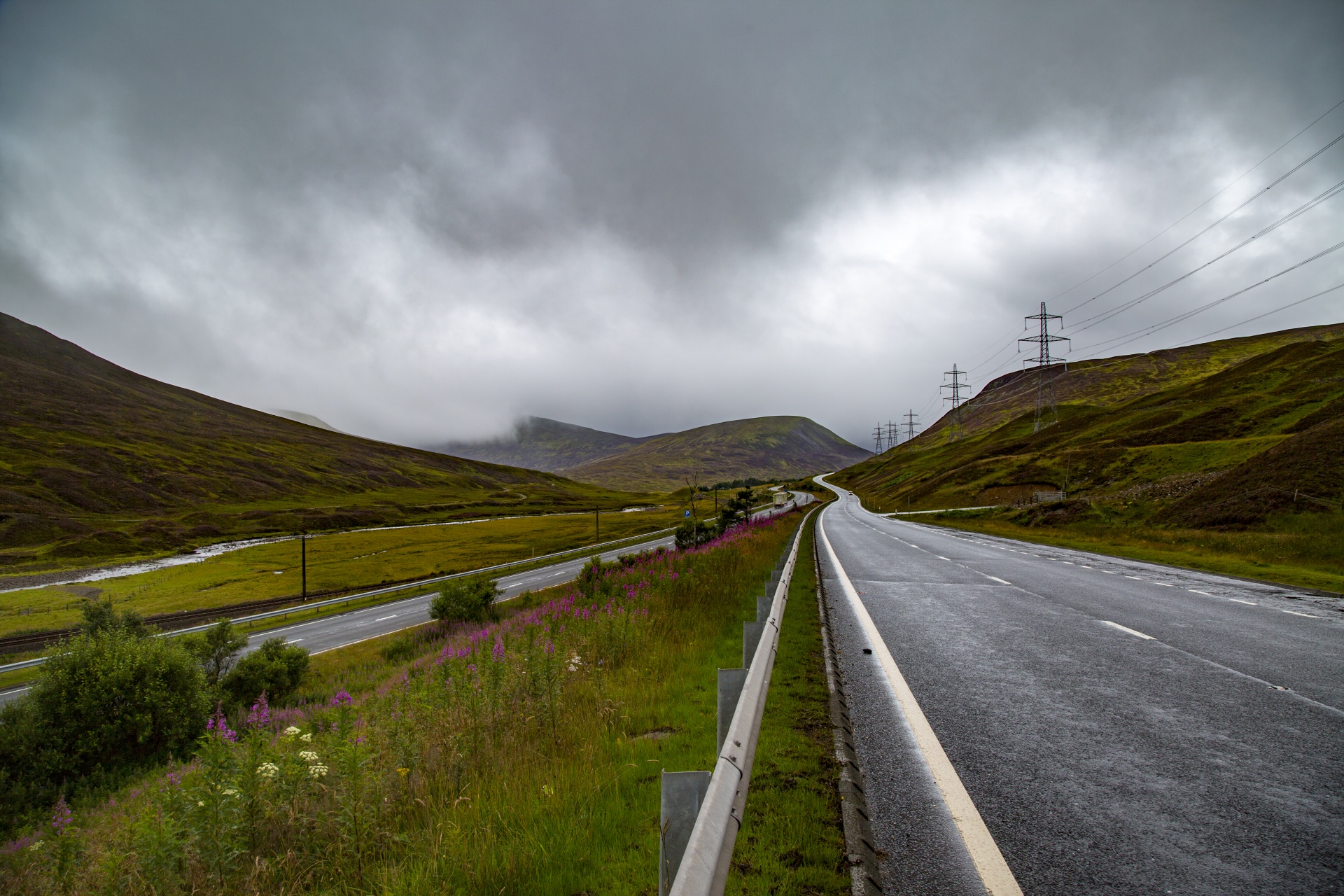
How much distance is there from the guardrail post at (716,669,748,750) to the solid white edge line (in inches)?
57.6

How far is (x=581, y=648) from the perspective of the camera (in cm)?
830

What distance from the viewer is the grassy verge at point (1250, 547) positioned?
16.3 m

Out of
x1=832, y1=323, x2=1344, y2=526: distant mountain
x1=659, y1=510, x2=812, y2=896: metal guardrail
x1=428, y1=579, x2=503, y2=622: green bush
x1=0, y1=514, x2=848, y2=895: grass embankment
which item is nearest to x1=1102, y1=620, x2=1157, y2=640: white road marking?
x1=0, y1=514, x2=848, y2=895: grass embankment

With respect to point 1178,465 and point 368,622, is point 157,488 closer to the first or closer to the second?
point 368,622

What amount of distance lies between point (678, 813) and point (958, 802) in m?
2.69

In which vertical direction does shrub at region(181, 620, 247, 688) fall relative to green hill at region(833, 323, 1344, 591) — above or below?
below

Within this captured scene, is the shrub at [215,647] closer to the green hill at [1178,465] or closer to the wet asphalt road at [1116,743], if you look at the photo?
the wet asphalt road at [1116,743]

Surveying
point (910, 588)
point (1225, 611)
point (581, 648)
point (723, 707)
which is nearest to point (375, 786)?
point (723, 707)

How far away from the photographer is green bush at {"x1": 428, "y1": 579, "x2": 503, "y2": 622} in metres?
32.7

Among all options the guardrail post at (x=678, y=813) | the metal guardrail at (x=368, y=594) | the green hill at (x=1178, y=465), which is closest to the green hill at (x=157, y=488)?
the metal guardrail at (x=368, y=594)

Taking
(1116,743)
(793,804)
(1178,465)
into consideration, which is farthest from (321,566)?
(1178,465)

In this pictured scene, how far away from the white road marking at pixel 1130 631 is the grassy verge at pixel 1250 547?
8332 millimetres

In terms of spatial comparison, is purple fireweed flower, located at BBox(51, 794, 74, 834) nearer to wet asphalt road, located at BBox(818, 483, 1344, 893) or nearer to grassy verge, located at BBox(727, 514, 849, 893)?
grassy verge, located at BBox(727, 514, 849, 893)

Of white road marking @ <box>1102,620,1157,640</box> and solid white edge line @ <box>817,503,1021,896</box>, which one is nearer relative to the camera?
solid white edge line @ <box>817,503,1021,896</box>
